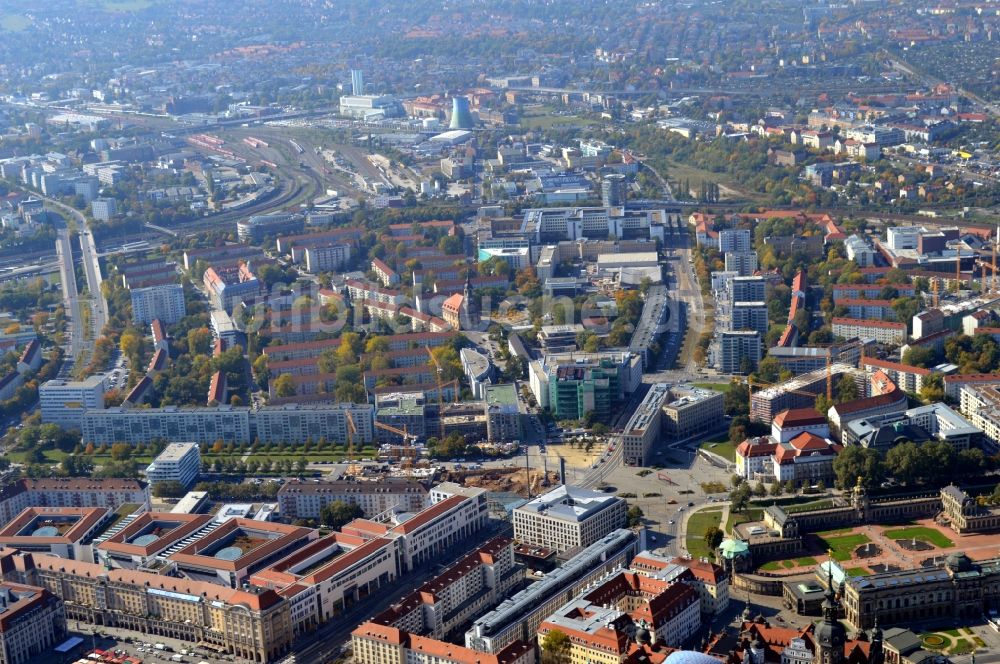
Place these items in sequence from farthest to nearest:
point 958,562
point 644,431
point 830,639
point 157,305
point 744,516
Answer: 1. point 157,305
2. point 644,431
3. point 744,516
4. point 958,562
5. point 830,639

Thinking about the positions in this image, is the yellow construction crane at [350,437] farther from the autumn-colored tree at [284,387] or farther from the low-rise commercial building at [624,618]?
the low-rise commercial building at [624,618]

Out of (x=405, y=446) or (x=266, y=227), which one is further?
(x=266, y=227)

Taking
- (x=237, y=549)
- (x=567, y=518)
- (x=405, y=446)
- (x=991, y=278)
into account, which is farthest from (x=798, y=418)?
(x=991, y=278)

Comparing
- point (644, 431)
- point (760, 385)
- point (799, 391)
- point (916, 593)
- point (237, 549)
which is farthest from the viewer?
point (760, 385)

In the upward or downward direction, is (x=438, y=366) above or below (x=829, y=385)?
above

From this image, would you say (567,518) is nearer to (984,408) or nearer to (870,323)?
(984,408)

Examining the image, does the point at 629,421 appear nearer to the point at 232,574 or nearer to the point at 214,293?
the point at 232,574

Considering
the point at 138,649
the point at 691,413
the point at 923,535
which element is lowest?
the point at 138,649
